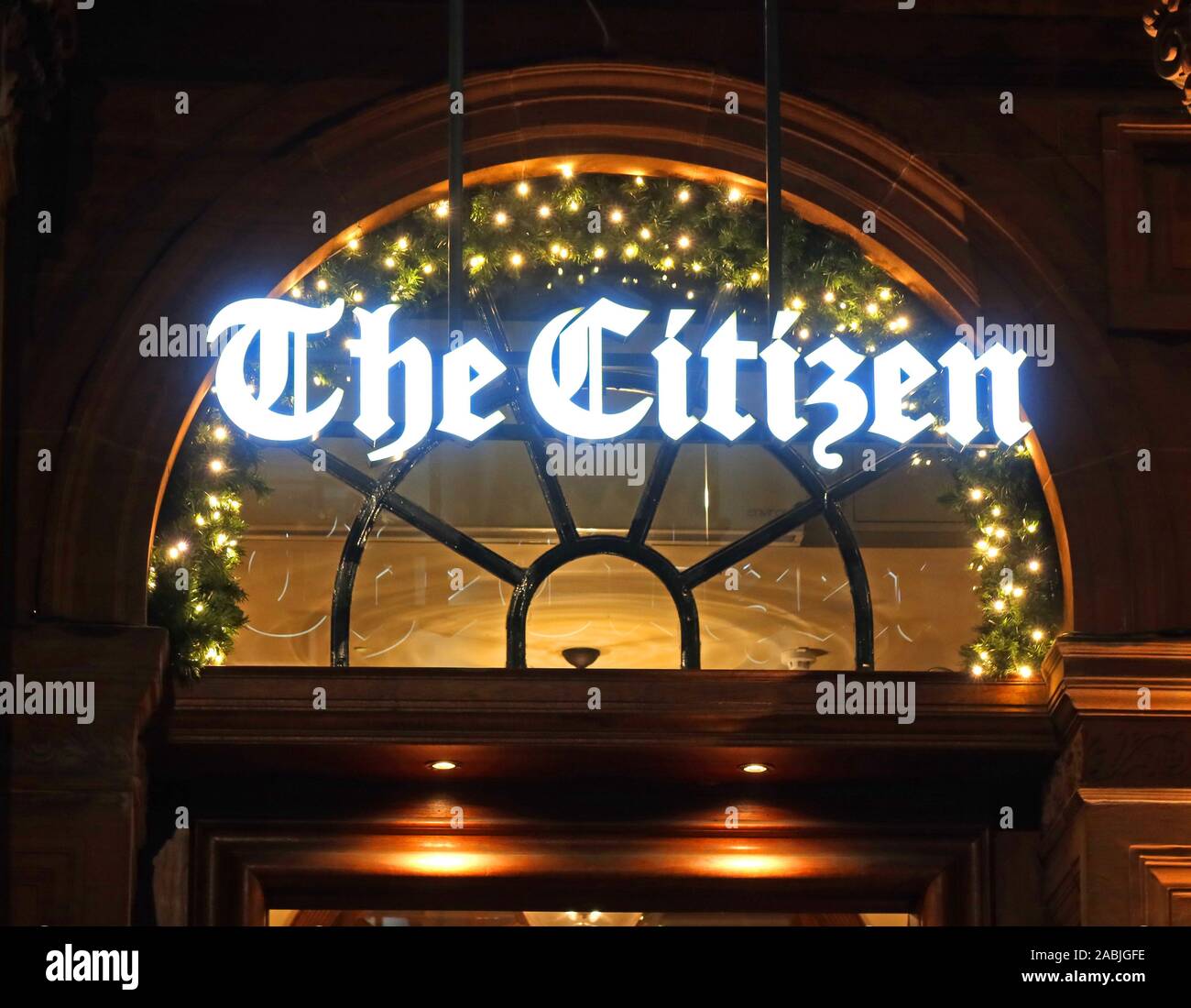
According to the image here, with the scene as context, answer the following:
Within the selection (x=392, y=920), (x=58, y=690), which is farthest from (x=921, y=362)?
(x=392, y=920)

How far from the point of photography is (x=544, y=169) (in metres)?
11.1

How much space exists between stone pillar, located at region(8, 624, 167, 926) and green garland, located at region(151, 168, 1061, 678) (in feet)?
4.16

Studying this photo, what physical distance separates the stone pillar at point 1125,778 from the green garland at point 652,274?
74 centimetres

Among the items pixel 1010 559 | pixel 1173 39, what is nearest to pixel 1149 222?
pixel 1173 39

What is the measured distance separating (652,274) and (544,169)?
77 centimetres

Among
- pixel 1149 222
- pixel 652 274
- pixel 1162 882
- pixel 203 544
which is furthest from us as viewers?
pixel 652 274

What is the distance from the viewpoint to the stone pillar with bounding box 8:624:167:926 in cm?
952

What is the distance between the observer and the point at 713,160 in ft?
36.0

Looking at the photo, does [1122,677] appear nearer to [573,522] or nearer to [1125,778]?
[1125,778]

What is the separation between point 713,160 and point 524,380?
150cm

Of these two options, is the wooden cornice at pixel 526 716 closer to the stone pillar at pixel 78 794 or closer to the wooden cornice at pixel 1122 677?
the wooden cornice at pixel 1122 677

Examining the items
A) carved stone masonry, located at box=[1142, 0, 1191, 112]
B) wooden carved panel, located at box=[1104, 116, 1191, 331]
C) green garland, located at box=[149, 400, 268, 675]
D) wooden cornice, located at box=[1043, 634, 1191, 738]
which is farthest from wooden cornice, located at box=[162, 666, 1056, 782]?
carved stone masonry, located at box=[1142, 0, 1191, 112]

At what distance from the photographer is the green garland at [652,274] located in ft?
35.0

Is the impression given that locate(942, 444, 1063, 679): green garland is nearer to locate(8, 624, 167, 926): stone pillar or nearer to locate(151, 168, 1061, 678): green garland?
locate(151, 168, 1061, 678): green garland
